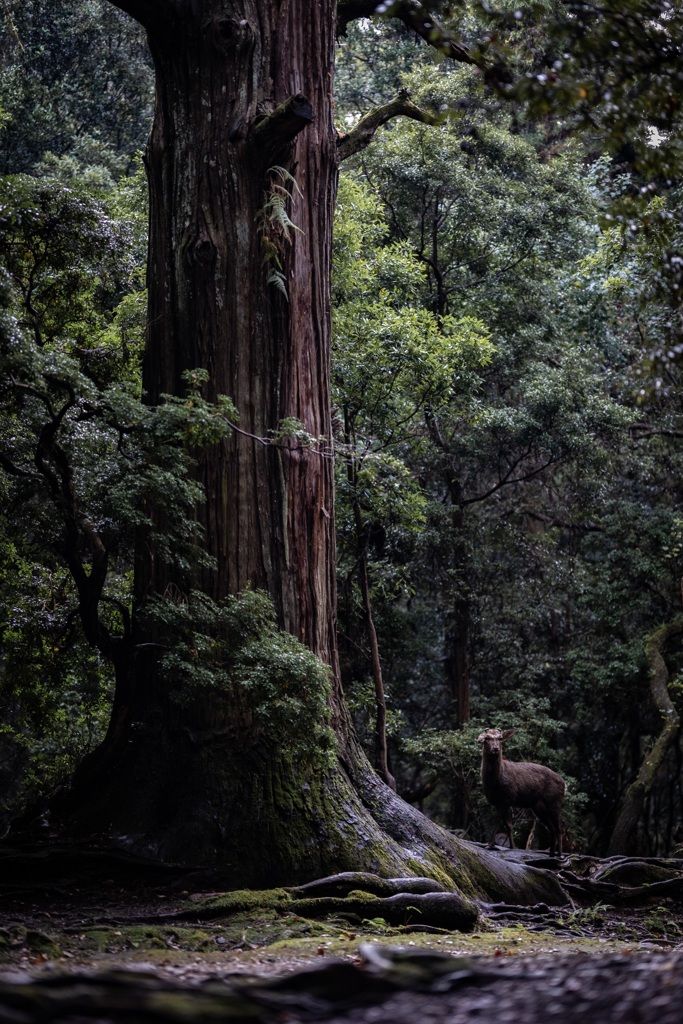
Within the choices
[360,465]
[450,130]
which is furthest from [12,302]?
[450,130]

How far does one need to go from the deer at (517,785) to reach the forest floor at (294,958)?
1.15 metres

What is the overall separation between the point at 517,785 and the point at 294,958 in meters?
8.02

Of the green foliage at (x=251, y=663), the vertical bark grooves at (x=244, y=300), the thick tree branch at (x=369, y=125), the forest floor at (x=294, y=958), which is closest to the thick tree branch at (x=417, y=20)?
the thick tree branch at (x=369, y=125)

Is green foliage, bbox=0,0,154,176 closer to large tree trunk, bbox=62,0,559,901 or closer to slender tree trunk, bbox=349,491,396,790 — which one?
slender tree trunk, bbox=349,491,396,790

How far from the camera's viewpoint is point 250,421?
873 cm

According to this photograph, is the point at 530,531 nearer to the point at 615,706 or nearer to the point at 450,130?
the point at 615,706

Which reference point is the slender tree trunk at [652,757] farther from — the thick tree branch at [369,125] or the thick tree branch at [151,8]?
the thick tree branch at [151,8]

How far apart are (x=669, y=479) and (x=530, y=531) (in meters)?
2.67

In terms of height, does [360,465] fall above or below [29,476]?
above

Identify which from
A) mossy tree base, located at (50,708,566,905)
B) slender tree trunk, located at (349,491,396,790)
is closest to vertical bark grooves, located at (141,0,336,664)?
mossy tree base, located at (50,708,566,905)

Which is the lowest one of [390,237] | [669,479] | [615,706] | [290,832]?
[290,832]

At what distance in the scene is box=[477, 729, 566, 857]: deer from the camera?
492 inches

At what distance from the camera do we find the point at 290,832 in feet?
25.7

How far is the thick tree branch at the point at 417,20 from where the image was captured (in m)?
4.66
